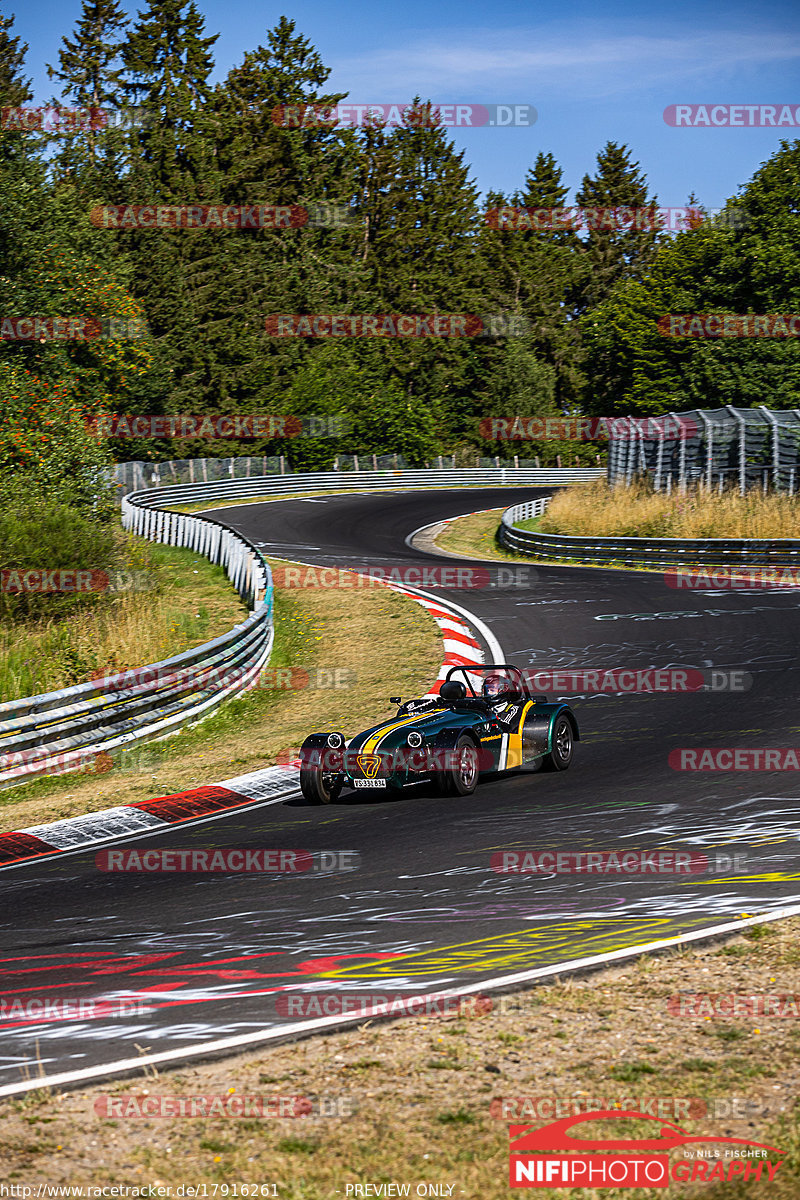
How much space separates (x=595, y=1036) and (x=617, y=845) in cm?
386

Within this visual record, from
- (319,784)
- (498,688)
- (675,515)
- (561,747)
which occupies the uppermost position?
(675,515)

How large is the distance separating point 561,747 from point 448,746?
1634 millimetres

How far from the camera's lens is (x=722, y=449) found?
34.1 metres

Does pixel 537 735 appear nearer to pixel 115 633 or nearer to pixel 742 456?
pixel 115 633

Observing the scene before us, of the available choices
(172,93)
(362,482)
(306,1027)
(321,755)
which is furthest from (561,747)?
(172,93)

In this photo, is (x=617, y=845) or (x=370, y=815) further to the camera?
(x=370, y=815)

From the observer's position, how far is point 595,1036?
5402mm

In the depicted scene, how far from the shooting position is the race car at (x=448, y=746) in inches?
445

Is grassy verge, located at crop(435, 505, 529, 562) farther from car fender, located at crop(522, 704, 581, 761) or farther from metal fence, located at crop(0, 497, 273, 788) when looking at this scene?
car fender, located at crop(522, 704, 581, 761)

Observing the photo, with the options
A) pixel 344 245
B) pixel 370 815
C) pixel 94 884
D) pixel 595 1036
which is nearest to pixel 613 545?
pixel 370 815

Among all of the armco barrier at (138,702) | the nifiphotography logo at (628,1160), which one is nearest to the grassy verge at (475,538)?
the armco barrier at (138,702)

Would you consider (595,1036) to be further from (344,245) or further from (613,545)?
(344,245)

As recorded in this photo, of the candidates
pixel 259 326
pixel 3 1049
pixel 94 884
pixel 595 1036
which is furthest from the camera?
pixel 259 326

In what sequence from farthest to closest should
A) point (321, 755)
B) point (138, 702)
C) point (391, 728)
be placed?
point (138, 702)
point (391, 728)
point (321, 755)
